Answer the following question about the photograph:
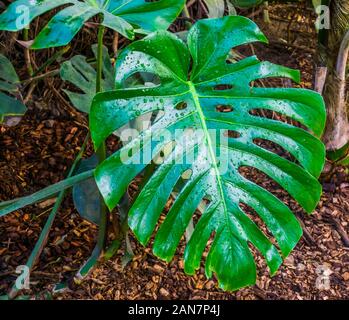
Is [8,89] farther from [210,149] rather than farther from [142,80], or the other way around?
[210,149]

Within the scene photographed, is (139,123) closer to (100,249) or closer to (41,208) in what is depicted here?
(100,249)

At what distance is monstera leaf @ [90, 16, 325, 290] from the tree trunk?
67 centimetres

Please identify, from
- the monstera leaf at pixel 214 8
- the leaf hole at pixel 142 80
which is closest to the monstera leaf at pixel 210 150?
the leaf hole at pixel 142 80

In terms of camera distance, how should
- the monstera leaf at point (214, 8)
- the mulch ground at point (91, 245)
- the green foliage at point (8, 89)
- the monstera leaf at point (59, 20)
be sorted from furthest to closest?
the monstera leaf at point (214, 8), the mulch ground at point (91, 245), the green foliage at point (8, 89), the monstera leaf at point (59, 20)

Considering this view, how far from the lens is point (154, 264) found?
1.73 meters

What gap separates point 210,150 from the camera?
4.07 feet

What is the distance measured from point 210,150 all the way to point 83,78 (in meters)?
0.54

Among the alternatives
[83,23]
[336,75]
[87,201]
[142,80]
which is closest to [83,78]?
[142,80]

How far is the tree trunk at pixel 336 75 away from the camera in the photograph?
1860 mm

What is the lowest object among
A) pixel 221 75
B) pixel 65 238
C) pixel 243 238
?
pixel 65 238

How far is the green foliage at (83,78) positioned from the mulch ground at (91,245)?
44 cm

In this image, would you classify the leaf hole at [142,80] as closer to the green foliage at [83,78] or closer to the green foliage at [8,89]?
the green foliage at [83,78]
